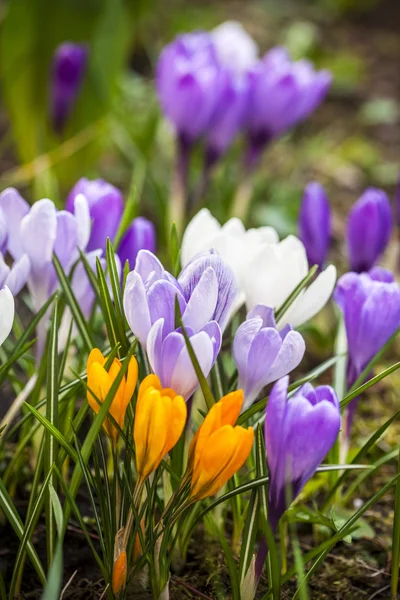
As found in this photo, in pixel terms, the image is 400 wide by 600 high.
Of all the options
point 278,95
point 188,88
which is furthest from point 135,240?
point 278,95

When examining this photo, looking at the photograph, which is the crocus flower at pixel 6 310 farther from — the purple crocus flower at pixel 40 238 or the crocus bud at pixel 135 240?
the crocus bud at pixel 135 240

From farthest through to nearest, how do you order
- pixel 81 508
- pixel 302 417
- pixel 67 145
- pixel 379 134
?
pixel 379 134 → pixel 67 145 → pixel 81 508 → pixel 302 417

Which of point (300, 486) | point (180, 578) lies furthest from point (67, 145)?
point (300, 486)

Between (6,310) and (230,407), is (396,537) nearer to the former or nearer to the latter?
(230,407)

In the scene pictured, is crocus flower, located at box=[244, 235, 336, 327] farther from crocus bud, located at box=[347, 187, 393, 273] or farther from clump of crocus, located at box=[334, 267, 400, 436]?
crocus bud, located at box=[347, 187, 393, 273]

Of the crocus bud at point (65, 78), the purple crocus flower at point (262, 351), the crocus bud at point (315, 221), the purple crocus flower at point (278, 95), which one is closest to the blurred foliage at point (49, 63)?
the crocus bud at point (65, 78)

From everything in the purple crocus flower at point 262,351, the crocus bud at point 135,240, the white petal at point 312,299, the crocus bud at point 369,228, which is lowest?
the crocus bud at point 369,228

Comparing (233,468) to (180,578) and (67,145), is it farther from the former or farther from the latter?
(67,145)
